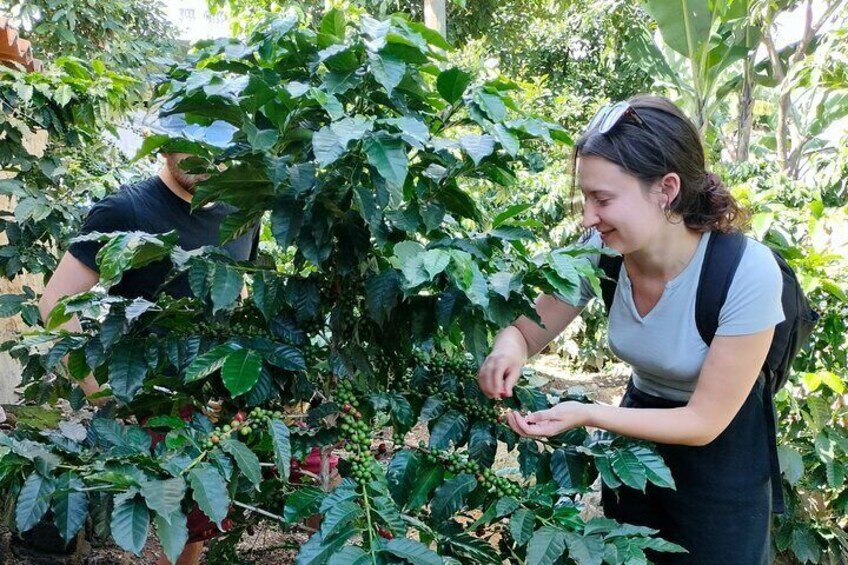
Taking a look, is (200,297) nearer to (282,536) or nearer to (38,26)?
(282,536)

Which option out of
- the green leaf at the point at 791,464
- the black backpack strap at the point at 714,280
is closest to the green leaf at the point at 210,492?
the black backpack strap at the point at 714,280

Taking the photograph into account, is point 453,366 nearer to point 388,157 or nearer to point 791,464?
point 388,157

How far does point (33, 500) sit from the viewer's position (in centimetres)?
92

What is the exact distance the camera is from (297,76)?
117cm

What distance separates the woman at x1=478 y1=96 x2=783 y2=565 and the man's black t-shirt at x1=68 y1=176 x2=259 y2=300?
825 mm

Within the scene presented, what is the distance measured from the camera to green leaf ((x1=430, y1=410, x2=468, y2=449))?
1263mm

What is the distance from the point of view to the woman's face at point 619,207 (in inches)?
50.6

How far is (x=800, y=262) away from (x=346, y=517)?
66.9 inches

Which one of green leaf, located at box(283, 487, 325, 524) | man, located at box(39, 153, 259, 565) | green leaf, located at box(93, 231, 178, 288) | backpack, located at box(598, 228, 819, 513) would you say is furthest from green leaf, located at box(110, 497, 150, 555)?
man, located at box(39, 153, 259, 565)

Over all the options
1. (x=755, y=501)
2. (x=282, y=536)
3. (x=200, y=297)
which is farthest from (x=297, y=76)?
(x=282, y=536)

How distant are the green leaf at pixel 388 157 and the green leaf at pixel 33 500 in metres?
0.58

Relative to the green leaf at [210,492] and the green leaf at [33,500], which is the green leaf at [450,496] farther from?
the green leaf at [33,500]

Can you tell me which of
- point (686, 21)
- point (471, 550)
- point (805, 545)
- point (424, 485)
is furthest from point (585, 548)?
point (686, 21)

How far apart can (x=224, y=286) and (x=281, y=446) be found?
0.83 feet
